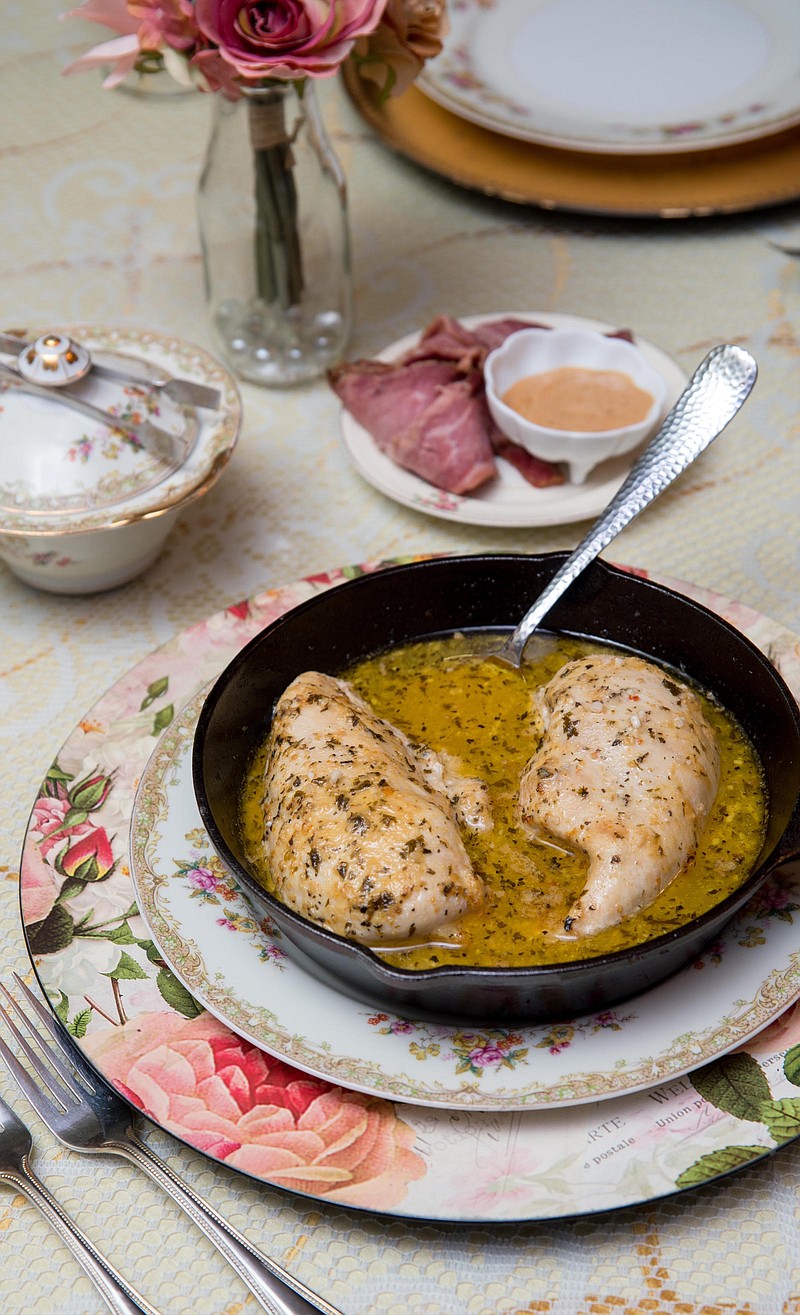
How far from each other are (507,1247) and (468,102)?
2.67 meters

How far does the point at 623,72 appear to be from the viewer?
337 centimetres

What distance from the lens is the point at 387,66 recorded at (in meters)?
2.43

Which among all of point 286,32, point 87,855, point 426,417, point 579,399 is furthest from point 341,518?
point 87,855

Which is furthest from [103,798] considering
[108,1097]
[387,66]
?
[387,66]

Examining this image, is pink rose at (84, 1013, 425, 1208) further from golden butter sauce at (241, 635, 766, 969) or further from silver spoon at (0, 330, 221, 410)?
silver spoon at (0, 330, 221, 410)

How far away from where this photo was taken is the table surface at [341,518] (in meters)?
1.44

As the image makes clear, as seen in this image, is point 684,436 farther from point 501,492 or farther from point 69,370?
point 69,370

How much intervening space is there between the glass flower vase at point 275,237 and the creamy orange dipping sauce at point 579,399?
51cm

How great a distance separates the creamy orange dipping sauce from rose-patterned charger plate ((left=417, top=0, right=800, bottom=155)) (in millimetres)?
796

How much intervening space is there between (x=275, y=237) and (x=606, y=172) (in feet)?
3.34

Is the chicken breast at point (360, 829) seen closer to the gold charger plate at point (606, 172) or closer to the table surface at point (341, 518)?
the table surface at point (341, 518)

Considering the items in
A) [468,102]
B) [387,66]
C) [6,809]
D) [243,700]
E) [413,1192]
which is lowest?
[6,809]

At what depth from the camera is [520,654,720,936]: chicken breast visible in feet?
5.16

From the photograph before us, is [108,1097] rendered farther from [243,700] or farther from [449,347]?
[449,347]
